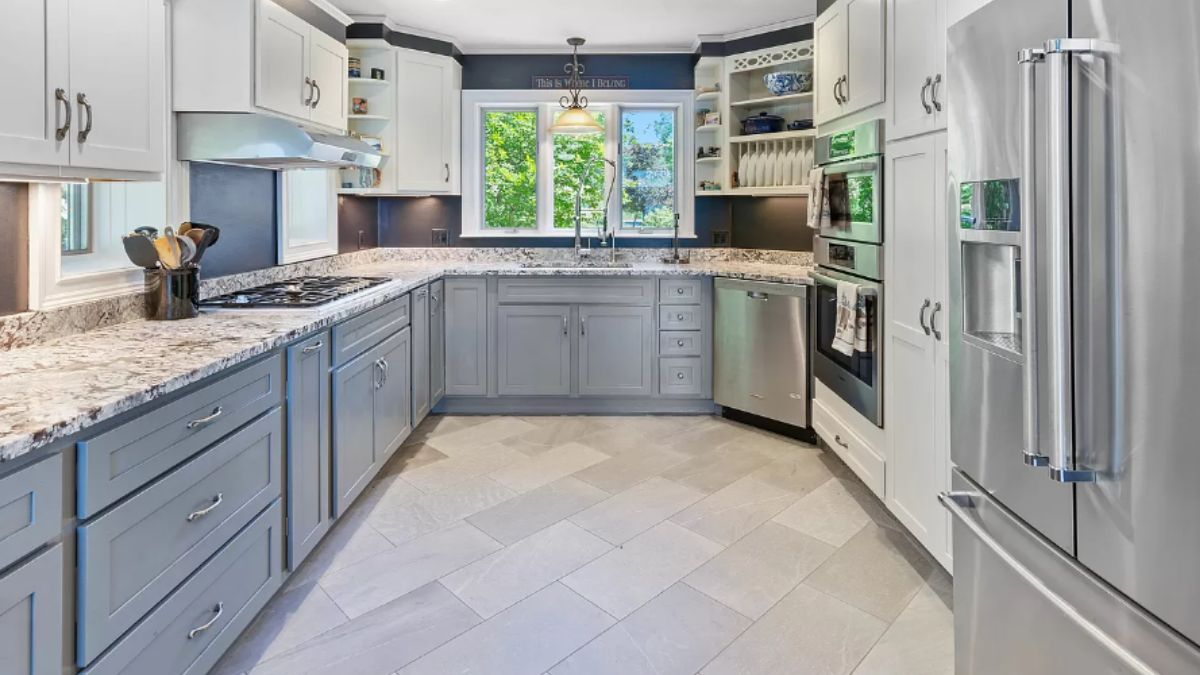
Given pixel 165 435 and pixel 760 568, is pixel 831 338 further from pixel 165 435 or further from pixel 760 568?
pixel 165 435

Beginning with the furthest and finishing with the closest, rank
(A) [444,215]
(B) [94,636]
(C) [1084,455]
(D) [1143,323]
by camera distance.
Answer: (A) [444,215] → (B) [94,636] → (C) [1084,455] → (D) [1143,323]

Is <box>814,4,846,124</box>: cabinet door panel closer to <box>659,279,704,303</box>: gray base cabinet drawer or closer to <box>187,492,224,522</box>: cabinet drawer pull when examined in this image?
<box>659,279,704,303</box>: gray base cabinet drawer

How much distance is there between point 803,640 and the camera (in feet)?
6.84

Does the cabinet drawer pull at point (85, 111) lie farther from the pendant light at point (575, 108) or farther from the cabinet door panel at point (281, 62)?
the pendant light at point (575, 108)

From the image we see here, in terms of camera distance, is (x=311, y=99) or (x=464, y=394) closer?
(x=311, y=99)

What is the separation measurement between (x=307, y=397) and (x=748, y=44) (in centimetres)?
368

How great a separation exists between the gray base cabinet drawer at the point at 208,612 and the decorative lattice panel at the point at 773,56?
3.81 metres

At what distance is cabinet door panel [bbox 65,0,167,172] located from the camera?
177 cm

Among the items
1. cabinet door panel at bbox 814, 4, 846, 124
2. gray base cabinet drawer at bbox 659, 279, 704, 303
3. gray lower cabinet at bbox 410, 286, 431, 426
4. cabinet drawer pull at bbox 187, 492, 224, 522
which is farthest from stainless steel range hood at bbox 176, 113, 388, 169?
gray base cabinet drawer at bbox 659, 279, 704, 303

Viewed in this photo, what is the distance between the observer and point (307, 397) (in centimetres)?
237

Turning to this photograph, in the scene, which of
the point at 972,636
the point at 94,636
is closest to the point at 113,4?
the point at 94,636

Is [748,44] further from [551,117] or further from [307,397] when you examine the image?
[307,397]

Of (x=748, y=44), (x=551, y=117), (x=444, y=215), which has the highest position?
(x=748, y=44)

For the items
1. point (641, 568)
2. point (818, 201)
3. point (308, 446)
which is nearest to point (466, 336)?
point (308, 446)
